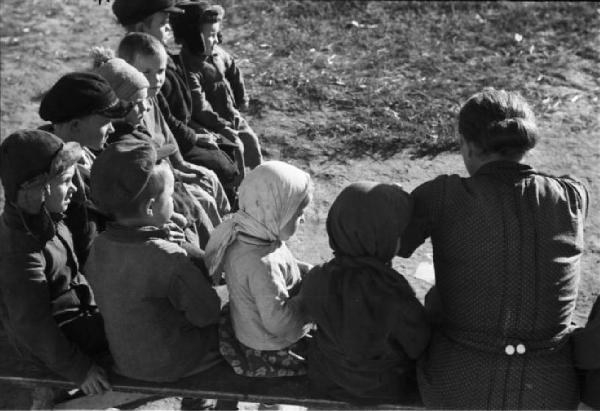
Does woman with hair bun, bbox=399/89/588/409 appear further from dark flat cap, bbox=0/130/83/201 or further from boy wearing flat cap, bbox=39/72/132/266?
boy wearing flat cap, bbox=39/72/132/266

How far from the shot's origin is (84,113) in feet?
14.2

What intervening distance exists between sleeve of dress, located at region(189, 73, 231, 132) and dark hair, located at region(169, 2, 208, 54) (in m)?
0.20

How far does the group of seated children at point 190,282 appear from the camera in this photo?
136 inches

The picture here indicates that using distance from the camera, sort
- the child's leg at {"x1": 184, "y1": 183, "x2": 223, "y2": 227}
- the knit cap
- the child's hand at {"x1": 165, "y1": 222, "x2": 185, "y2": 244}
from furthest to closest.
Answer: the child's leg at {"x1": 184, "y1": 183, "x2": 223, "y2": 227}
the knit cap
the child's hand at {"x1": 165, "y1": 222, "x2": 185, "y2": 244}

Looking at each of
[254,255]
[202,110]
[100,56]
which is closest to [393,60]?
[202,110]

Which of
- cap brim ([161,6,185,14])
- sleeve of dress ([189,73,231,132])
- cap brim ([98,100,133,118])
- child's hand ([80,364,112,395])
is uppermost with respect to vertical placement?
cap brim ([161,6,185,14])

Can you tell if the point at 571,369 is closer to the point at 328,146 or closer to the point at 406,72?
the point at 328,146

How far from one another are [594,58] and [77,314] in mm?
6063

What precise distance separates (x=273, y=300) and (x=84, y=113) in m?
1.41

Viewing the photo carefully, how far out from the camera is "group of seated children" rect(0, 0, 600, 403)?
136 inches

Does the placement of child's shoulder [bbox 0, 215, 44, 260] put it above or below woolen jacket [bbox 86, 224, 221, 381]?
above

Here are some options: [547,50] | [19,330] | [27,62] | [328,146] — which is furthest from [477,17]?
[19,330]

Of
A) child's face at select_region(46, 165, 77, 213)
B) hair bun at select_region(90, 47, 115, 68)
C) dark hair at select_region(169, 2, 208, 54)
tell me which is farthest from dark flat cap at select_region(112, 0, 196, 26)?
child's face at select_region(46, 165, 77, 213)

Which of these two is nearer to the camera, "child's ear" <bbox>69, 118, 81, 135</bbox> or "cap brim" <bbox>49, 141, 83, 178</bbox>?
"cap brim" <bbox>49, 141, 83, 178</bbox>
